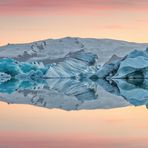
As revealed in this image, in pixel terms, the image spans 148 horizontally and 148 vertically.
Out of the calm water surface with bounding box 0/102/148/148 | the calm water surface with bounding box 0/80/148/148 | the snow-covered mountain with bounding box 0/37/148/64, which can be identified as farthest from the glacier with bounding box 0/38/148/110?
the calm water surface with bounding box 0/102/148/148

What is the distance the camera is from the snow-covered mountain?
265 ft

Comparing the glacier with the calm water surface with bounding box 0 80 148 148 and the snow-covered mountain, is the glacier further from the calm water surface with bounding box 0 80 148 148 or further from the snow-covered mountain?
the calm water surface with bounding box 0 80 148 148

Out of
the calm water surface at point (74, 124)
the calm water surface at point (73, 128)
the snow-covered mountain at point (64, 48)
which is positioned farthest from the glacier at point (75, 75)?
the calm water surface at point (73, 128)

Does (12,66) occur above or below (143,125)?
above

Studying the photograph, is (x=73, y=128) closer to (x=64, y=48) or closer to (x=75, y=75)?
(x=75, y=75)

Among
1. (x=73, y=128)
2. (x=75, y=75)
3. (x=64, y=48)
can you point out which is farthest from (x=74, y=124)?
(x=64, y=48)

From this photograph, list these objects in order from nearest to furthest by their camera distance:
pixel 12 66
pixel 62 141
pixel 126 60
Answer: pixel 62 141, pixel 126 60, pixel 12 66

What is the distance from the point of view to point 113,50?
83000 mm

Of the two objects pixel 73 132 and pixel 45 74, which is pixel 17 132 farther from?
pixel 45 74

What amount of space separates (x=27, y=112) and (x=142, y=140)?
165 inches

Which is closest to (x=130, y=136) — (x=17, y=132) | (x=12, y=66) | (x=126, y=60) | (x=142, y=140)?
(x=142, y=140)

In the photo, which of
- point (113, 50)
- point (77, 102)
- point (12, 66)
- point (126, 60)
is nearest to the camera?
point (77, 102)

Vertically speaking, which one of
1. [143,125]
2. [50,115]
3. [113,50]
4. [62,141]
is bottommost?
[62,141]

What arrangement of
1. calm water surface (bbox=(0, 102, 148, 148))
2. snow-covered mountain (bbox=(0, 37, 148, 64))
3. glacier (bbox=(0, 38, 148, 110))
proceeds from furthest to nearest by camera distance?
snow-covered mountain (bbox=(0, 37, 148, 64))
glacier (bbox=(0, 38, 148, 110))
calm water surface (bbox=(0, 102, 148, 148))
